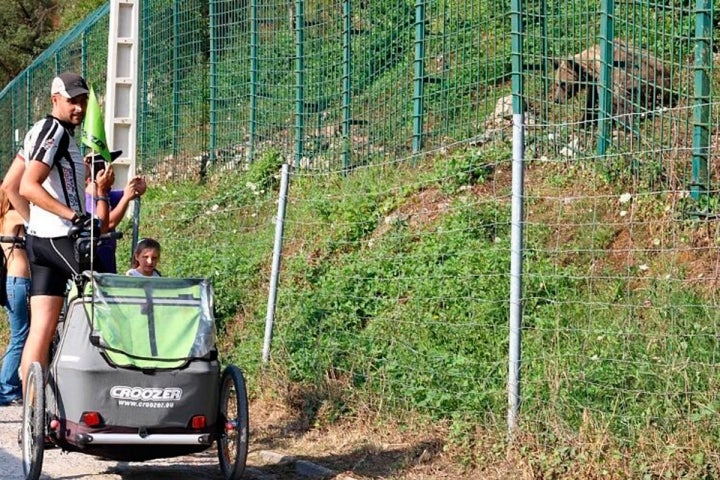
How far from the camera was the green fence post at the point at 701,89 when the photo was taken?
341 inches

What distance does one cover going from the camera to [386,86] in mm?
11945

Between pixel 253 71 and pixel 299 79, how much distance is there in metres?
0.97

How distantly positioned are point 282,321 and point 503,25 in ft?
11.3

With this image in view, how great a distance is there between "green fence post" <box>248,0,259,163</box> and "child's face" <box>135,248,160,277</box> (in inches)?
243

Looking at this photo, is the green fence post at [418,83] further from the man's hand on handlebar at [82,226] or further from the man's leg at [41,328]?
the man's leg at [41,328]

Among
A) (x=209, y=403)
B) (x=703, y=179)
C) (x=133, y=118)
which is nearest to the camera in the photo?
(x=209, y=403)

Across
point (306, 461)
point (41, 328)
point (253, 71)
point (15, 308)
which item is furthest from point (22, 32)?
point (306, 461)

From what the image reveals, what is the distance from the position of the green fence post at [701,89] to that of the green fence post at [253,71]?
6355 millimetres

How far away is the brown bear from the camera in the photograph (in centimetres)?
945

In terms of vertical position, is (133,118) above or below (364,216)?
above

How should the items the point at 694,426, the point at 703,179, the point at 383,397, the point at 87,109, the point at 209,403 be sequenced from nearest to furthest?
1. the point at 694,426
2. the point at 209,403
3. the point at 87,109
4. the point at 383,397
5. the point at 703,179

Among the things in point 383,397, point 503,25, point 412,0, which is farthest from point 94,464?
point 412,0

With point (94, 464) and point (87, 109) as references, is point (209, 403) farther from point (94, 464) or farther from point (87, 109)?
point (87, 109)

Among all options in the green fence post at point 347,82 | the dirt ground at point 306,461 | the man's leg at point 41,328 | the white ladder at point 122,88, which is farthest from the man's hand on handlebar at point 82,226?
the green fence post at point 347,82
